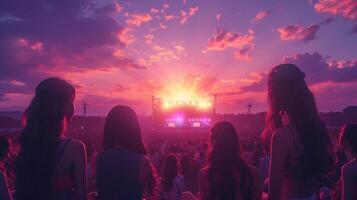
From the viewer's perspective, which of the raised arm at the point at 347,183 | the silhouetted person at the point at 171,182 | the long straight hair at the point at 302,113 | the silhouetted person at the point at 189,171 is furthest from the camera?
the silhouetted person at the point at 189,171

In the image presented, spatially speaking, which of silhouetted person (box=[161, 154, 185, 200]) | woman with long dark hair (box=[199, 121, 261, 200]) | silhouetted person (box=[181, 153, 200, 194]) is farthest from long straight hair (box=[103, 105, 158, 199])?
silhouetted person (box=[181, 153, 200, 194])

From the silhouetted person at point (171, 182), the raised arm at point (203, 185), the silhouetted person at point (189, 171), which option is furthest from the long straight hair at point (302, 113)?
the silhouetted person at point (189, 171)

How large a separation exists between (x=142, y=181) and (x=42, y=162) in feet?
2.91

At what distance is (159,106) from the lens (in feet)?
217

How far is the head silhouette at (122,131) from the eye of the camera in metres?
3.19

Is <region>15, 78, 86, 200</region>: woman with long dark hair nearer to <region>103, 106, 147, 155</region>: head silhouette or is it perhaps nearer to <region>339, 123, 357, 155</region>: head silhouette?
<region>103, 106, 147, 155</region>: head silhouette

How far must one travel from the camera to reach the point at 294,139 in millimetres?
2672

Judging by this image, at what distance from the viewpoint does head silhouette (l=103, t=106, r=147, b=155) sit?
3193 mm

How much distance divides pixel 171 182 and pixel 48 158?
173 inches

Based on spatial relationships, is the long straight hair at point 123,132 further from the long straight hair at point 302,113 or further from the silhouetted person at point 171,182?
the silhouetted person at point 171,182

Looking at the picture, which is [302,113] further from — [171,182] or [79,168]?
[171,182]

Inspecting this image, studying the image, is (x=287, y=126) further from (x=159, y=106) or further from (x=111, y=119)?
(x=159, y=106)

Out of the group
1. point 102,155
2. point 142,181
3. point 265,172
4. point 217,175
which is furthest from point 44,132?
point 265,172

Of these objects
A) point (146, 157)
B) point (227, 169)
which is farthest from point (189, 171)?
point (227, 169)
